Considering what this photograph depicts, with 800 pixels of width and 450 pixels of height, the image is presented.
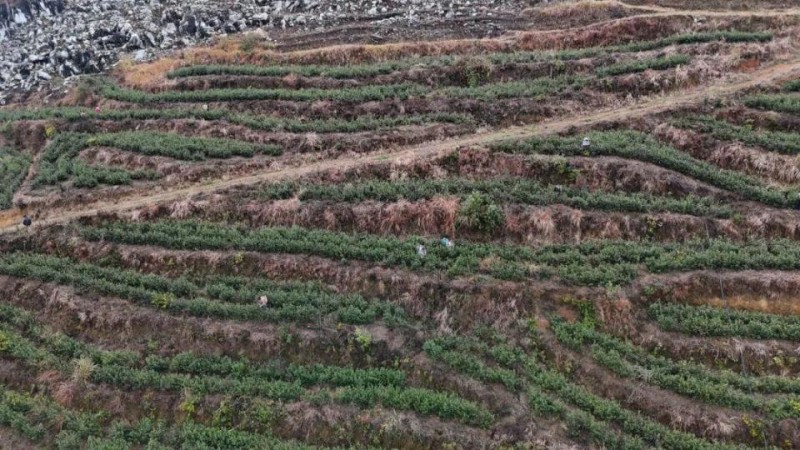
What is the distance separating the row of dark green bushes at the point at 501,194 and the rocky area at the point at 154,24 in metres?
13.3

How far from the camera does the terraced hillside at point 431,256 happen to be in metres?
16.9

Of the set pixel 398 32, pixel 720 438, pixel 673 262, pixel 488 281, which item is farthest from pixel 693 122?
pixel 398 32

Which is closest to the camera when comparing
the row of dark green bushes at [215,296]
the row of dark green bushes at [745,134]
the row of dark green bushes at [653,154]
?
the row of dark green bushes at [215,296]

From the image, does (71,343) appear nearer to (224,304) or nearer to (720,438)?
(224,304)

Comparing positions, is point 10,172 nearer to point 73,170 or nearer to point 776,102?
point 73,170

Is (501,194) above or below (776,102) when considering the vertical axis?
below

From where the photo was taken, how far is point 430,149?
23.9m

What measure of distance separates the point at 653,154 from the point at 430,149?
8077mm

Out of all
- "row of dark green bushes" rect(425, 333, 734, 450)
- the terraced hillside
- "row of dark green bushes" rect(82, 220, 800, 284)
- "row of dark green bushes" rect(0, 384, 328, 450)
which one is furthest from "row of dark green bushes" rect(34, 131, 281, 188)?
"row of dark green bushes" rect(425, 333, 734, 450)

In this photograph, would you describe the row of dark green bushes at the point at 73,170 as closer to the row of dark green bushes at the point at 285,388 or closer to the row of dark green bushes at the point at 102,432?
the row of dark green bushes at the point at 285,388

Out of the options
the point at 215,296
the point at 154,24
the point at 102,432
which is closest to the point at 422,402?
the point at 215,296

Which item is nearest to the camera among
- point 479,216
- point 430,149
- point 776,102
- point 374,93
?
point 479,216

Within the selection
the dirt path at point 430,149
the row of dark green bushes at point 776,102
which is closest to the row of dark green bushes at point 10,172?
the dirt path at point 430,149

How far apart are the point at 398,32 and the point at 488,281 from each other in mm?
16962
